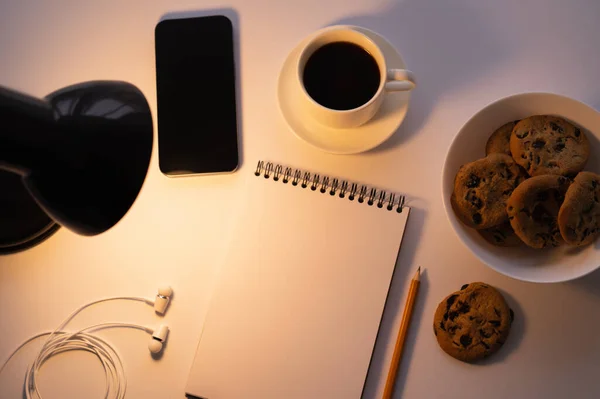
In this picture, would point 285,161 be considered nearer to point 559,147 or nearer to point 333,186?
point 333,186

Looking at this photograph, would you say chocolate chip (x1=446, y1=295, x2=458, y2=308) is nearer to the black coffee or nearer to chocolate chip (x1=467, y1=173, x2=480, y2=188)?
chocolate chip (x1=467, y1=173, x2=480, y2=188)

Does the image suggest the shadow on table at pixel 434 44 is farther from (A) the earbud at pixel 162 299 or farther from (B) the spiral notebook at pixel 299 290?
(A) the earbud at pixel 162 299

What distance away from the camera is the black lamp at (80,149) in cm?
50

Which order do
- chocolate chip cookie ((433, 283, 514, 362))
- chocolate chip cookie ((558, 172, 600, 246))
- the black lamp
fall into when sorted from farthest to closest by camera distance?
chocolate chip cookie ((433, 283, 514, 362)) < chocolate chip cookie ((558, 172, 600, 246)) < the black lamp

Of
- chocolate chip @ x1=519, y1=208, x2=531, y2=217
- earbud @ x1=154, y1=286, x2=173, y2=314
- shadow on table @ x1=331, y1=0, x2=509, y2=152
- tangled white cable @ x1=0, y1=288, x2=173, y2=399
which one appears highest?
shadow on table @ x1=331, y1=0, x2=509, y2=152

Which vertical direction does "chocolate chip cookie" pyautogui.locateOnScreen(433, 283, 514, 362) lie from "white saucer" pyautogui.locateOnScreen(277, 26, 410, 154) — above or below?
below

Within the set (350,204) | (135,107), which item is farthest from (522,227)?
(135,107)

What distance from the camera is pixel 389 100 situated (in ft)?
2.53

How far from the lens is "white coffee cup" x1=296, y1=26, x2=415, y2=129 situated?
695mm

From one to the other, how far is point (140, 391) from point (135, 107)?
435 millimetres

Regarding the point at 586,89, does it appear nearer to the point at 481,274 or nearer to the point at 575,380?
the point at 481,274

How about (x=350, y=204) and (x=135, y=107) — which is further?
(x=350, y=204)

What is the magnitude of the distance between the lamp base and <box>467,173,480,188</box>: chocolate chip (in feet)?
1.95

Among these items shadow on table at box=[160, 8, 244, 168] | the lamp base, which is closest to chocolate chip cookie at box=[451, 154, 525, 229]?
shadow on table at box=[160, 8, 244, 168]
